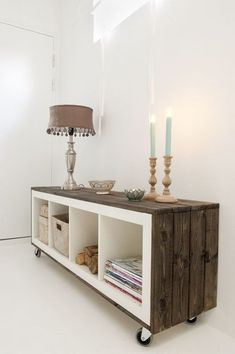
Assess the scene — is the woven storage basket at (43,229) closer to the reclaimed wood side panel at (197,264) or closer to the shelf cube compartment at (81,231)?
the shelf cube compartment at (81,231)

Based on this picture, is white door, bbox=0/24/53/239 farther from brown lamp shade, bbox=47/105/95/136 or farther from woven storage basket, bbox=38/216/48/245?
brown lamp shade, bbox=47/105/95/136

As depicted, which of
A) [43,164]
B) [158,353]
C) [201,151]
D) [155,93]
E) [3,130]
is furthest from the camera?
[43,164]

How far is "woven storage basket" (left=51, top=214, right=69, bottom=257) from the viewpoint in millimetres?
1555

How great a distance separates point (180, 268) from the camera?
3.23 ft

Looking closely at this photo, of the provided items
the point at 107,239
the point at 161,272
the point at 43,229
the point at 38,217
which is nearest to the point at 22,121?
the point at 38,217

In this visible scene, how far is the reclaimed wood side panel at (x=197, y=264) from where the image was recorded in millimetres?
1021

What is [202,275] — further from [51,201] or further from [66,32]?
[66,32]

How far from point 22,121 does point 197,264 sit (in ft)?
6.43

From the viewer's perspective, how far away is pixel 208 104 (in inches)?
45.6

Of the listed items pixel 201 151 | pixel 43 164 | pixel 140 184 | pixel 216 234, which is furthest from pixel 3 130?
pixel 216 234

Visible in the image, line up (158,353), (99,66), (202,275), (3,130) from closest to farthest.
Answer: (158,353) < (202,275) < (99,66) < (3,130)

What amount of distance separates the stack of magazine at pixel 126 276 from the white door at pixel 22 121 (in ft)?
4.67

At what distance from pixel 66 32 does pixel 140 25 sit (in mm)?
1140

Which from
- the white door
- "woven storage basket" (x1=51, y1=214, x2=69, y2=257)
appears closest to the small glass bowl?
"woven storage basket" (x1=51, y1=214, x2=69, y2=257)
